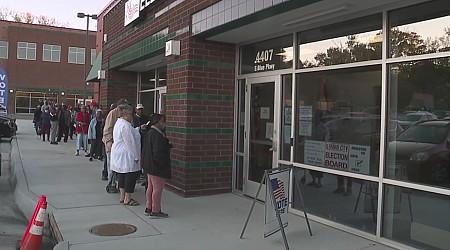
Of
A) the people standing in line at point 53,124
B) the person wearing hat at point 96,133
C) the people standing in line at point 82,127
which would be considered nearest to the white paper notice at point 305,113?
the person wearing hat at point 96,133

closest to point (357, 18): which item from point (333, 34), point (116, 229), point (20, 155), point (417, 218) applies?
point (333, 34)

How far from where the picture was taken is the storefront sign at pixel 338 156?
5.75m

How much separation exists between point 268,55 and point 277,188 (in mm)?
3232

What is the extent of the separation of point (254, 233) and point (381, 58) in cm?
282

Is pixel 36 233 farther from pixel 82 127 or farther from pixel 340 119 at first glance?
pixel 82 127

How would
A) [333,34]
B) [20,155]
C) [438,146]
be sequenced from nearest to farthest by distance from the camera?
[438,146], [333,34], [20,155]

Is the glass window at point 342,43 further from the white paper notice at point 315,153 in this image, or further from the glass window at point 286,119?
the white paper notice at point 315,153

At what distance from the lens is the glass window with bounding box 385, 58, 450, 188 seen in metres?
4.87

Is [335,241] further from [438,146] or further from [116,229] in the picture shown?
[116,229]

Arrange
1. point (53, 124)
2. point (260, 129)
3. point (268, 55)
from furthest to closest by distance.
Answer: point (53, 124) < point (260, 129) < point (268, 55)

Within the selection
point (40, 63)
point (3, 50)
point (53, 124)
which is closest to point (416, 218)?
point (53, 124)

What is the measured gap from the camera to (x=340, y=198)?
6.14 meters

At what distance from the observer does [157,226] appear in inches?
240

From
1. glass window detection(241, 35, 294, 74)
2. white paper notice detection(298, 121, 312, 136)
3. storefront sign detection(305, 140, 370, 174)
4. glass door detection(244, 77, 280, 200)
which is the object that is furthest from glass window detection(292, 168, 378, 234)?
glass window detection(241, 35, 294, 74)
